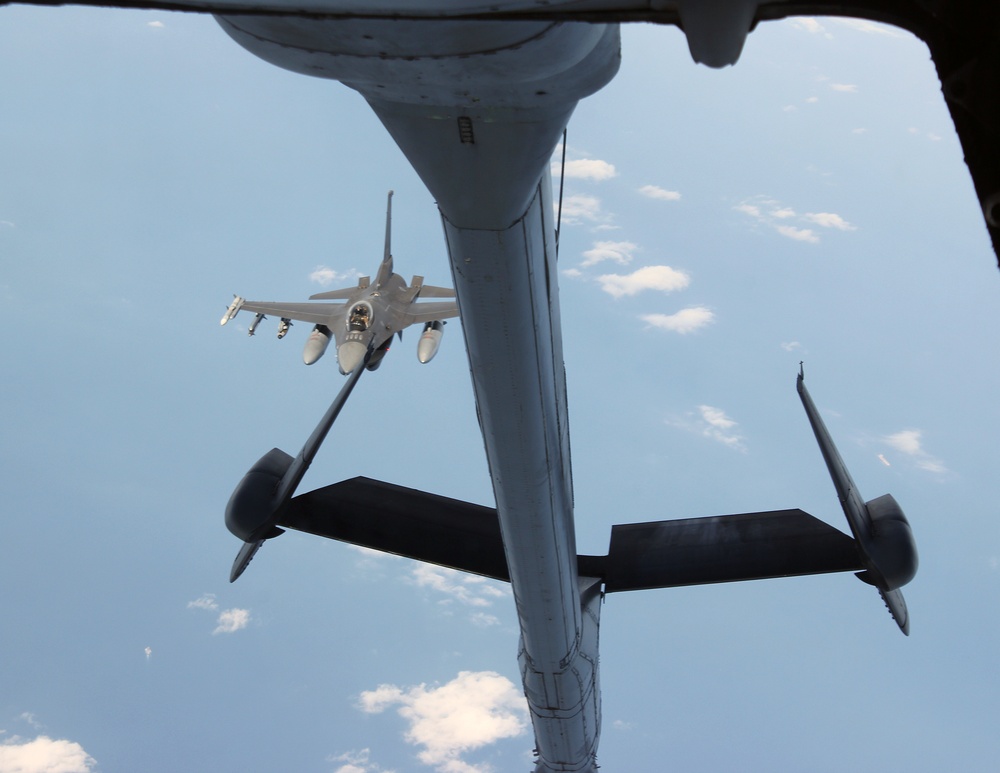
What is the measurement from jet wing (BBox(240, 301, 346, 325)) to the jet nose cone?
354cm

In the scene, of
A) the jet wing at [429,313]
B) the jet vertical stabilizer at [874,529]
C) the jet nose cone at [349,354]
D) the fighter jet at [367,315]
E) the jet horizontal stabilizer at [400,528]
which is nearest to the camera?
the jet vertical stabilizer at [874,529]

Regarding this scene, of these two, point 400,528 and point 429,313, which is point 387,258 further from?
point 400,528

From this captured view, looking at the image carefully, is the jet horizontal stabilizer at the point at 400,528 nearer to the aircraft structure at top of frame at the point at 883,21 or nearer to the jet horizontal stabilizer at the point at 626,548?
the jet horizontal stabilizer at the point at 626,548

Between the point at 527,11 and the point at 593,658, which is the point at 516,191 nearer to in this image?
the point at 527,11

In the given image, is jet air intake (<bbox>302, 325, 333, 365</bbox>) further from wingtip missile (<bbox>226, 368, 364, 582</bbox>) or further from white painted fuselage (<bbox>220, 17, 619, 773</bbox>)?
white painted fuselage (<bbox>220, 17, 619, 773</bbox>)

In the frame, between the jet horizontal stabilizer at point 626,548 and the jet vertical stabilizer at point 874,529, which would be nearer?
the jet vertical stabilizer at point 874,529

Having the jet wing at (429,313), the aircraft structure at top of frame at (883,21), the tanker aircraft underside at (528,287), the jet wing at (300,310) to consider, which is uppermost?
the jet wing at (300,310)

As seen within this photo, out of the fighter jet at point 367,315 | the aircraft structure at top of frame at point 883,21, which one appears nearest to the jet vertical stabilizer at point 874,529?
the aircraft structure at top of frame at point 883,21

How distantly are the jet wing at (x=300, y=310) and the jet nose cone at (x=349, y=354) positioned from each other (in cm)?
354

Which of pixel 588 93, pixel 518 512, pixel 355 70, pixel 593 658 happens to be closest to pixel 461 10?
pixel 355 70

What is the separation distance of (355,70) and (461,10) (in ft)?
4.53

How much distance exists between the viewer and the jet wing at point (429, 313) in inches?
1345

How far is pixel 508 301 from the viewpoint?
700 centimetres

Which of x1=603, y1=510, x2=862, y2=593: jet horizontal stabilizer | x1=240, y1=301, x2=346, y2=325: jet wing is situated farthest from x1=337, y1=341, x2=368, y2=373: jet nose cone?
x1=603, y1=510, x2=862, y2=593: jet horizontal stabilizer
